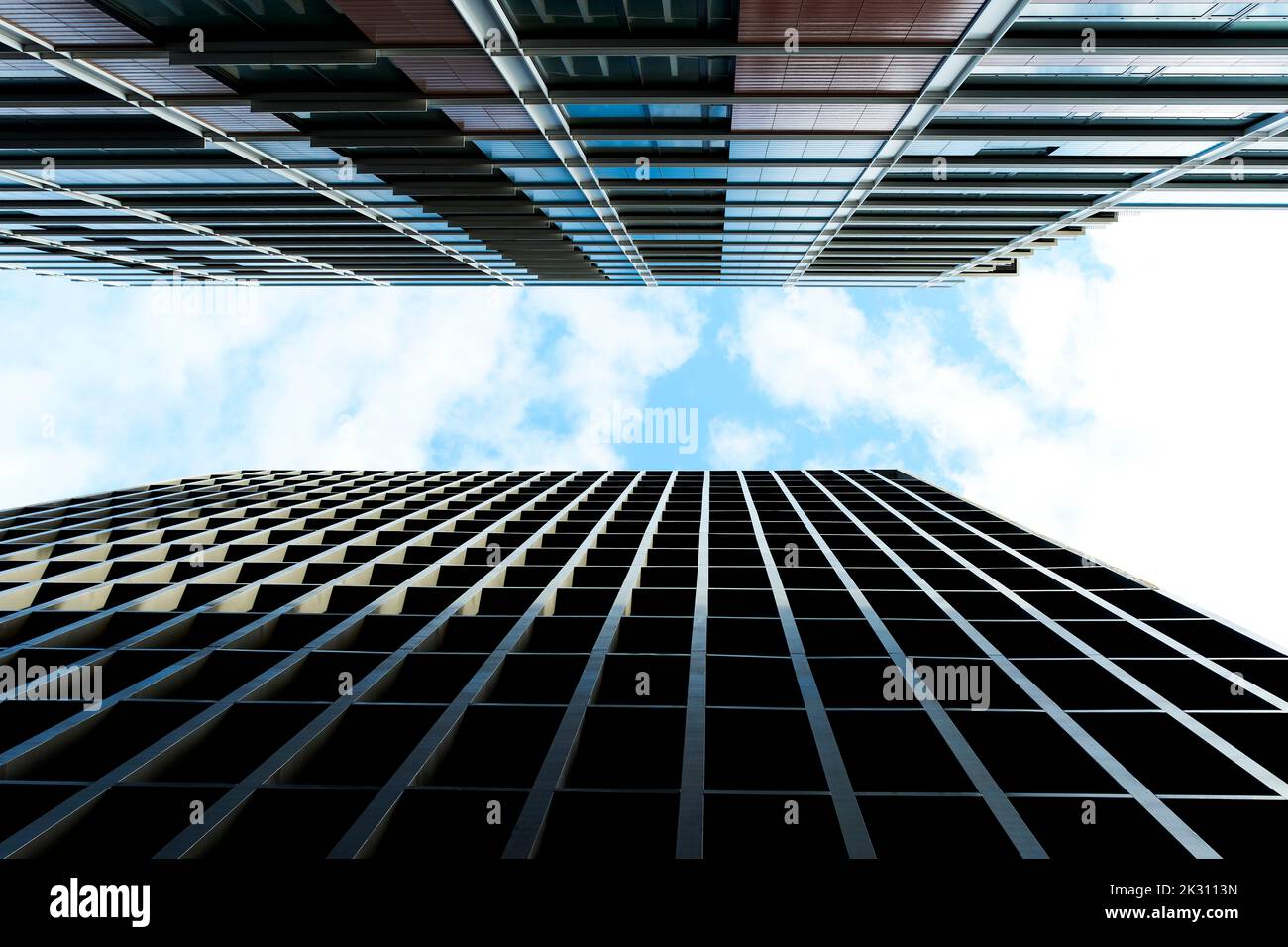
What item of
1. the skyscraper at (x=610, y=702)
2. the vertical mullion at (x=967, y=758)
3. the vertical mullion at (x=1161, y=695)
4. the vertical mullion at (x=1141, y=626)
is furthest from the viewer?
the vertical mullion at (x=1141, y=626)

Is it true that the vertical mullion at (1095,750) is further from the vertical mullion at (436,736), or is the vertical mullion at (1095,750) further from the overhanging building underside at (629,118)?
the overhanging building underside at (629,118)

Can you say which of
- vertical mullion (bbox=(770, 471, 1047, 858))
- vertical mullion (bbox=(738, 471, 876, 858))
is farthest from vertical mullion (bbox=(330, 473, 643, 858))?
vertical mullion (bbox=(770, 471, 1047, 858))

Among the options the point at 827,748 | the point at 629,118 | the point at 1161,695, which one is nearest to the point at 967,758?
the point at 827,748

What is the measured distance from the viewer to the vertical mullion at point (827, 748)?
31.8 feet

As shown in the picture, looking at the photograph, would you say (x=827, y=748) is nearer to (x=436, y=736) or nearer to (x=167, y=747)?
(x=436, y=736)

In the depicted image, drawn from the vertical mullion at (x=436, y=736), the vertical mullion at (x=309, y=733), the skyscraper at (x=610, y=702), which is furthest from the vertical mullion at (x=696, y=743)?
the vertical mullion at (x=309, y=733)

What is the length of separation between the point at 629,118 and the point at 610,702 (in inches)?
660

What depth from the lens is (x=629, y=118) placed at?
20656 mm

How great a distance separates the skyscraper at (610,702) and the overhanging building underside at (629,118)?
14.0 metres

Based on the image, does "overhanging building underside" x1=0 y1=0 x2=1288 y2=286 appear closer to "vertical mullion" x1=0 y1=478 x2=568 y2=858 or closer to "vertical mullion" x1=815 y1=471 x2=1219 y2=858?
"vertical mullion" x1=0 y1=478 x2=568 y2=858

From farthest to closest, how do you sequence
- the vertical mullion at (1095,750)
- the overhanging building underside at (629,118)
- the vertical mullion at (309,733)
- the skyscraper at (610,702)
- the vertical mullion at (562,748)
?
the overhanging building underside at (629,118) → the skyscraper at (610,702) → the vertical mullion at (1095,750) → the vertical mullion at (562,748) → the vertical mullion at (309,733)

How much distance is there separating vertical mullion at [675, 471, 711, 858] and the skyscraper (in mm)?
76
